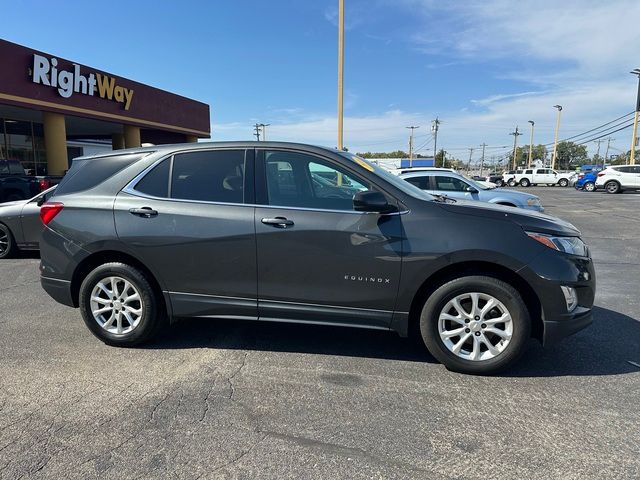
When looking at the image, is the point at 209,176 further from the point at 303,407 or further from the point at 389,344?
the point at 389,344

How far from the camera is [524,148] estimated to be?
451 feet

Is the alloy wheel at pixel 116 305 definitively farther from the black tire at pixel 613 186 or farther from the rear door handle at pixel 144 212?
the black tire at pixel 613 186

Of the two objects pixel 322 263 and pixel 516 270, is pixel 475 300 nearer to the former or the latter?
pixel 516 270

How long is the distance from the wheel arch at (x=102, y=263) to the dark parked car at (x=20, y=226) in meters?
4.58

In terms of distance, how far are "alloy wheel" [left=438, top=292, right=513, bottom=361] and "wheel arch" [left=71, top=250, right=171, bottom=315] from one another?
2361 millimetres

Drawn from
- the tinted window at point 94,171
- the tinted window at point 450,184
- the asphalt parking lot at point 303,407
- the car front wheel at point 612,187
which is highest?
the tinted window at point 94,171

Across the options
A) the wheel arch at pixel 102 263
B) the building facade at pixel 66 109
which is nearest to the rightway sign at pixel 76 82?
the building facade at pixel 66 109

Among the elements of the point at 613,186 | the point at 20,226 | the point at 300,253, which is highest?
the point at 613,186

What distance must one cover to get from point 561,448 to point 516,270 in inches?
48.7

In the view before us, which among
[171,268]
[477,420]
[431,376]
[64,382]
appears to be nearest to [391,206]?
[431,376]

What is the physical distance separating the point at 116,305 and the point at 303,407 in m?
2.02

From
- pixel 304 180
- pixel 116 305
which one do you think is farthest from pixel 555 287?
pixel 116 305

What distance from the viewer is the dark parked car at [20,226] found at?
795cm

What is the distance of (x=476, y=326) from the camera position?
3.49 metres
